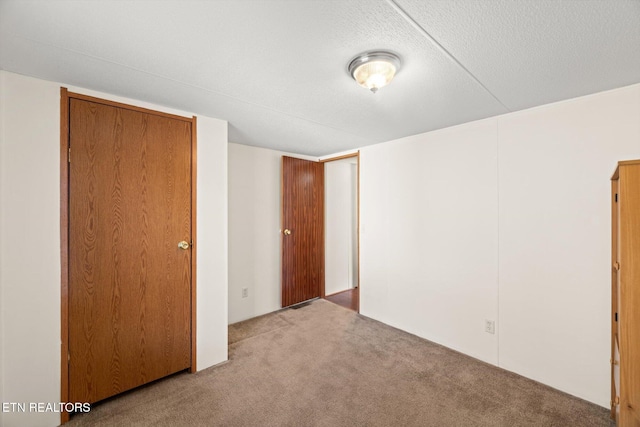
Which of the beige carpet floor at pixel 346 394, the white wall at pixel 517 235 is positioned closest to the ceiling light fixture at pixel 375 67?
the white wall at pixel 517 235

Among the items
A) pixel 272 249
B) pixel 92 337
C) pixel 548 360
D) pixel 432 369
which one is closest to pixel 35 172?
pixel 92 337

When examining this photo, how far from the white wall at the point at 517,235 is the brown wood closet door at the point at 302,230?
125cm

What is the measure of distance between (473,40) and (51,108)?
8.34 feet

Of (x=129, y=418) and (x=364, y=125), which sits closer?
(x=129, y=418)

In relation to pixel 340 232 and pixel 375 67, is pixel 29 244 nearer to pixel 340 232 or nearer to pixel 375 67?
pixel 375 67

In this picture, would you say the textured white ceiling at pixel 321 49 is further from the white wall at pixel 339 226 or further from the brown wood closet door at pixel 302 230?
the white wall at pixel 339 226

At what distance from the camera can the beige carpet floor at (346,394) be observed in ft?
5.84

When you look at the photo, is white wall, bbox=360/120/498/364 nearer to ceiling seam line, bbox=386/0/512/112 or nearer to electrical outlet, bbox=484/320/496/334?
electrical outlet, bbox=484/320/496/334

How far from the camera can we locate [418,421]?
5.78ft

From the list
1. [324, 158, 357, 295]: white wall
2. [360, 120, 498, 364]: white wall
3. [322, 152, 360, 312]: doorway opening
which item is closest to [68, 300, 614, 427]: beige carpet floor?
[360, 120, 498, 364]: white wall

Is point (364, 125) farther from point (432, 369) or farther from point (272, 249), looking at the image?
point (432, 369)

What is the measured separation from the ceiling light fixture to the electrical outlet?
2263 millimetres

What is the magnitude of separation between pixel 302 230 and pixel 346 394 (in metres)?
2.31

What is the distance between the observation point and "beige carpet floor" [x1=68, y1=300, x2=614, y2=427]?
178 centimetres
